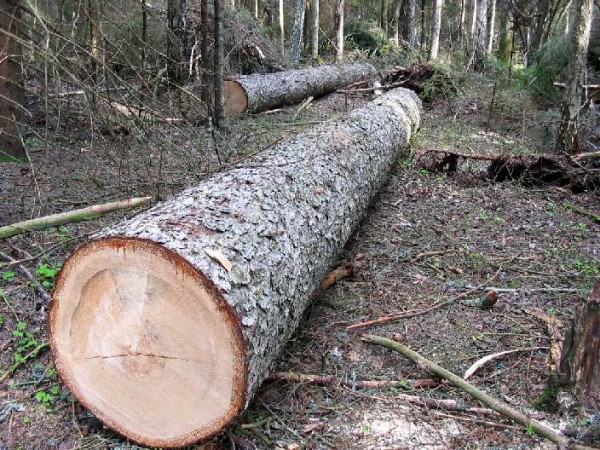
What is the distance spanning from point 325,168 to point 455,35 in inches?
910

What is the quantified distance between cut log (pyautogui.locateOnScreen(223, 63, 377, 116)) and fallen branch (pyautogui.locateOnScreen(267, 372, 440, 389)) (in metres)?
6.62

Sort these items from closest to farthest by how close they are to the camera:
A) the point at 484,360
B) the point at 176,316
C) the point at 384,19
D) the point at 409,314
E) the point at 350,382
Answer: the point at 176,316, the point at 350,382, the point at 484,360, the point at 409,314, the point at 384,19

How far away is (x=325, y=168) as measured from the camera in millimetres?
3779

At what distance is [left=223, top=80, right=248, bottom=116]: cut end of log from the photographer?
865 centimetres

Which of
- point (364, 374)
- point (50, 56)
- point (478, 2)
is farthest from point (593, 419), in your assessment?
point (478, 2)

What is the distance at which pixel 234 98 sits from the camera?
28.6ft

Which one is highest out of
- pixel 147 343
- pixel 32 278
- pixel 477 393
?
pixel 147 343

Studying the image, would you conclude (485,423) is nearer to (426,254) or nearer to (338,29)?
(426,254)

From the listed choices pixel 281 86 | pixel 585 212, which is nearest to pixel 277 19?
pixel 281 86

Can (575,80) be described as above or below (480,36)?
below

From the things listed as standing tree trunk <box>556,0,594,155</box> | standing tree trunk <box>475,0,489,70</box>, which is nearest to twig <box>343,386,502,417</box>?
standing tree trunk <box>556,0,594,155</box>

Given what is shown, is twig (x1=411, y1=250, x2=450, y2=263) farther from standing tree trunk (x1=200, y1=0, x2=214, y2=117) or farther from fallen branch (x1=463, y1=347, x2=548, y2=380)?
standing tree trunk (x1=200, y1=0, x2=214, y2=117)

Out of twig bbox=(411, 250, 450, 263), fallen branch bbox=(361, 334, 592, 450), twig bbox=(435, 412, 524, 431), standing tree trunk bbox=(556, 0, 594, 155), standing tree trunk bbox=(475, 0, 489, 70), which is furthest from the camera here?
standing tree trunk bbox=(475, 0, 489, 70)

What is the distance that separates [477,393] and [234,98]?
7.16 m
